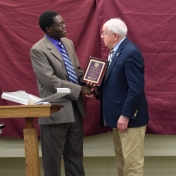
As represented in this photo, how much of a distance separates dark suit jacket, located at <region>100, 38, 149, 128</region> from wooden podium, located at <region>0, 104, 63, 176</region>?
46cm

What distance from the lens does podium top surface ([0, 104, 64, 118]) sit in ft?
6.05

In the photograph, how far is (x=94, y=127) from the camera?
2.84m

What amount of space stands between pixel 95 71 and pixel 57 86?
285 mm

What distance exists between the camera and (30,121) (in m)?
1.99

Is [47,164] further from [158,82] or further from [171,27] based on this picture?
[171,27]

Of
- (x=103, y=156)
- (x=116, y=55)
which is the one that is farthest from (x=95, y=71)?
(x=103, y=156)

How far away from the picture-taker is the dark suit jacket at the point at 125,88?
2.23 meters

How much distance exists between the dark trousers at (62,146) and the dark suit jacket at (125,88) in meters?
0.28

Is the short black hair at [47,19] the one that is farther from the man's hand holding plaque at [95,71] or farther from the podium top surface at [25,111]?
the podium top surface at [25,111]

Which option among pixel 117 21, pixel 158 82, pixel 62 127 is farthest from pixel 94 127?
pixel 117 21

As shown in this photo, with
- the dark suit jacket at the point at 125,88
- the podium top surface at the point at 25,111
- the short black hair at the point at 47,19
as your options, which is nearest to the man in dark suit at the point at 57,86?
the short black hair at the point at 47,19

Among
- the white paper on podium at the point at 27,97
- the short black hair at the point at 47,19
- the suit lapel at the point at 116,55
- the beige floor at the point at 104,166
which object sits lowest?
the beige floor at the point at 104,166

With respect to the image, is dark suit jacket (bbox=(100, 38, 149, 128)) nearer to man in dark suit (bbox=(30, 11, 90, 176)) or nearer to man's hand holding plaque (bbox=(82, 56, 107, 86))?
man's hand holding plaque (bbox=(82, 56, 107, 86))

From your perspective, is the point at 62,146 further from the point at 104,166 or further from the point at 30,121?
the point at 104,166
